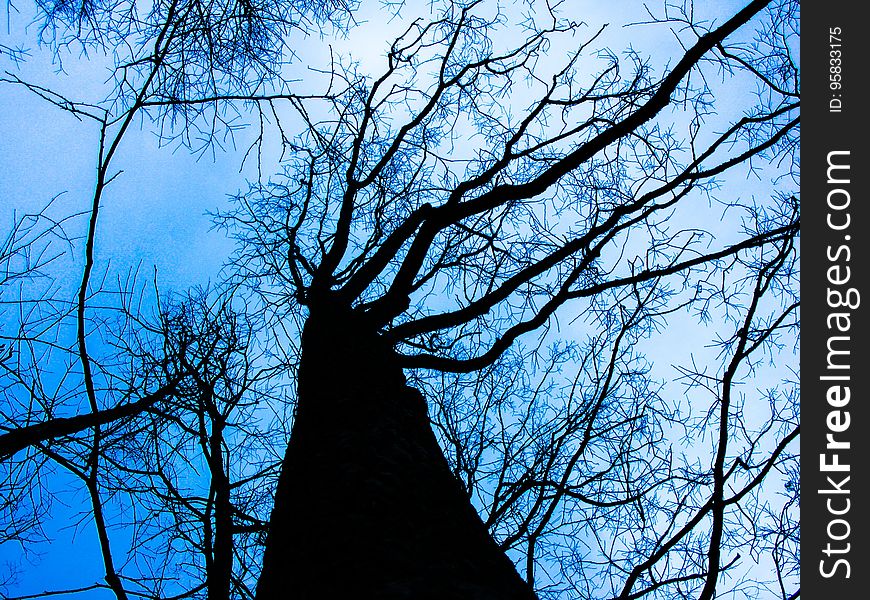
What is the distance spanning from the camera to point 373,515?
1247 millimetres

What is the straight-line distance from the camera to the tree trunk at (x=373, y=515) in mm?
1062

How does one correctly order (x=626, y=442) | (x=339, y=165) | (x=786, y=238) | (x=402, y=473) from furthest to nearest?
(x=339, y=165) < (x=626, y=442) < (x=786, y=238) < (x=402, y=473)

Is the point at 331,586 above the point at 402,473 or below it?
below

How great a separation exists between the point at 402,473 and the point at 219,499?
180cm

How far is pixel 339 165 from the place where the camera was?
163 inches

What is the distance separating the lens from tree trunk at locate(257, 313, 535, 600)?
41.8 inches

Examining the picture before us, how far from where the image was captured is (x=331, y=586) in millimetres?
1077
